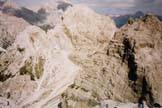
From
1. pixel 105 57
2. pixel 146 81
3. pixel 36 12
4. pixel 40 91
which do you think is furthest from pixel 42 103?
pixel 36 12

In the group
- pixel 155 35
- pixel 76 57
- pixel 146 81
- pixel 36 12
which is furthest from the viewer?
pixel 36 12

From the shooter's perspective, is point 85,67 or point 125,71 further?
point 85,67

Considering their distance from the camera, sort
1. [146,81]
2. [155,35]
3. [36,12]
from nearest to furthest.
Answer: [146,81] → [155,35] → [36,12]

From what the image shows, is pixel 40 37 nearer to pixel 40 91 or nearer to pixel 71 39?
pixel 71 39

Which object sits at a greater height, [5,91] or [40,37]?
[40,37]

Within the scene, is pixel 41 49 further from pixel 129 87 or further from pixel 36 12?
pixel 36 12

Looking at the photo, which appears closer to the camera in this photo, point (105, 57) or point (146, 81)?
point (146, 81)
